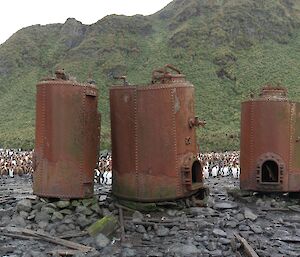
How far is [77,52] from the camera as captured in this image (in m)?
79.5

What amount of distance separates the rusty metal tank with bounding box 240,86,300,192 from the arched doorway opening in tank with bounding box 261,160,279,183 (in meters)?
0.17

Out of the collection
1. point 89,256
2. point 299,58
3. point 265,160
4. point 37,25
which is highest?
point 37,25

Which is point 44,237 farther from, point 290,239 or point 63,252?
point 290,239

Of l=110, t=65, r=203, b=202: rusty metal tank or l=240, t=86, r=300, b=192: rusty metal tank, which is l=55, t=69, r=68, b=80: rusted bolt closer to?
l=110, t=65, r=203, b=202: rusty metal tank

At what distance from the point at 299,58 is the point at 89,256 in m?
66.0

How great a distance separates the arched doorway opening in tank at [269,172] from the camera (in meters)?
14.3

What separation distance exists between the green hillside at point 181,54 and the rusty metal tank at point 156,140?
37.7 m

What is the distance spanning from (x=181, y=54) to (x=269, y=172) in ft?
190

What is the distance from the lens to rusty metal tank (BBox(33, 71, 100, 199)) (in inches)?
462

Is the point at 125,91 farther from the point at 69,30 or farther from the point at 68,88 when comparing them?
the point at 69,30

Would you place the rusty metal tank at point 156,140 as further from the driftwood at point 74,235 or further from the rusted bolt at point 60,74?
the driftwood at point 74,235

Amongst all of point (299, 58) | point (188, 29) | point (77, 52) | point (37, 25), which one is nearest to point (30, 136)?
point (77, 52)

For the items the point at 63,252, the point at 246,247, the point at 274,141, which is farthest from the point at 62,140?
the point at 274,141

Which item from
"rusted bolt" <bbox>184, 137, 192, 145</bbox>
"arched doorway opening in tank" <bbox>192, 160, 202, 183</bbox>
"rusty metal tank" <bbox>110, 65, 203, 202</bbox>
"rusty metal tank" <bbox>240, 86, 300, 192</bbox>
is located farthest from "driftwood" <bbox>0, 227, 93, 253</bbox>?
"rusty metal tank" <bbox>240, 86, 300, 192</bbox>
